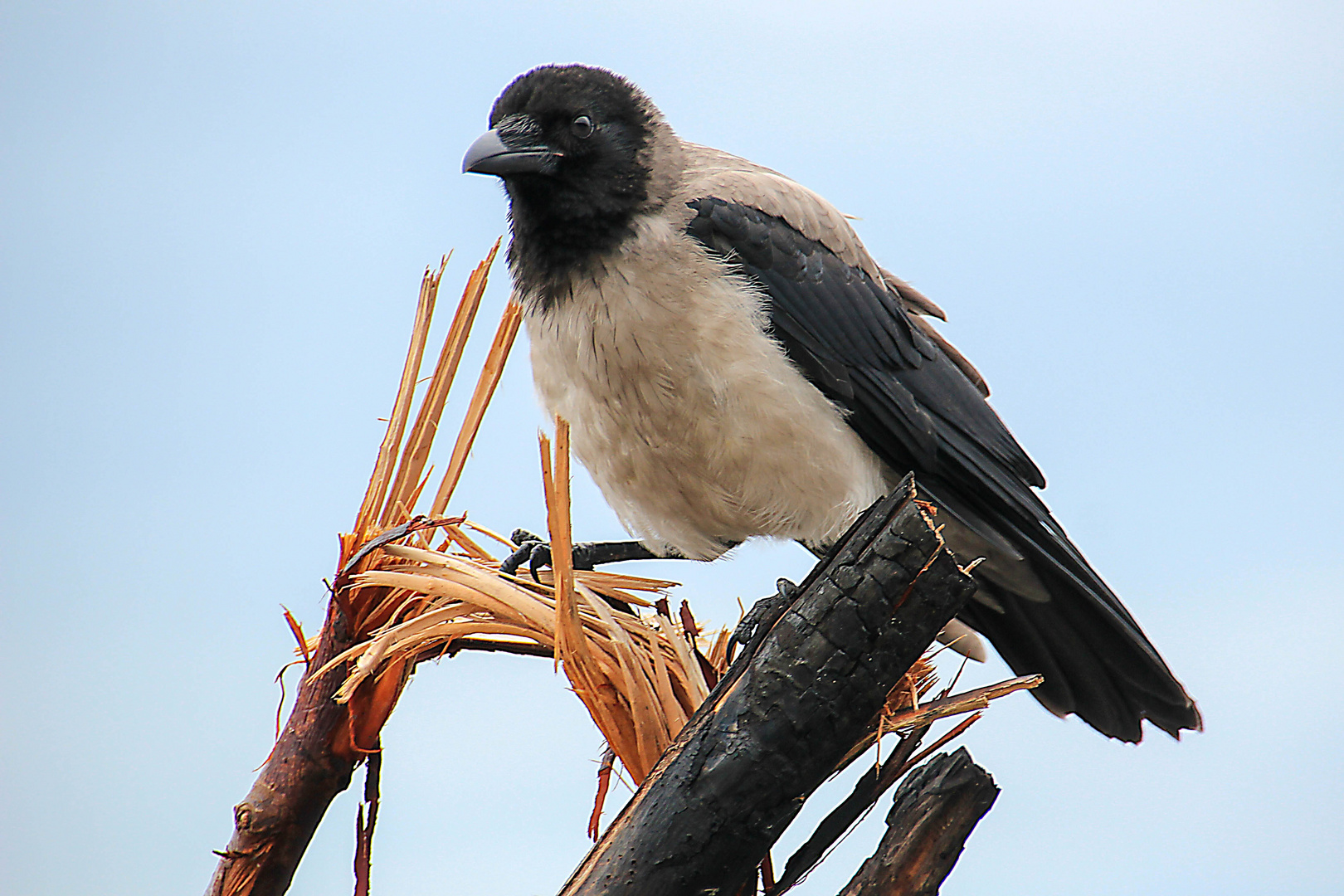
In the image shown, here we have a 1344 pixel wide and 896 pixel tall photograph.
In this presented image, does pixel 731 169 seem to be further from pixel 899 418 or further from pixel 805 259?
pixel 899 418

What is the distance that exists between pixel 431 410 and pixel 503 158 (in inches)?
19.4

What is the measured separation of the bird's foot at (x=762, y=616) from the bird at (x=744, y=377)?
34 centimetres

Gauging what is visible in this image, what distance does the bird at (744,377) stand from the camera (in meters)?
1.89

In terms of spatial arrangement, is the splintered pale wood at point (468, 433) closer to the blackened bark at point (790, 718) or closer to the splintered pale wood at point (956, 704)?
the blackened bark at point (790, 718)

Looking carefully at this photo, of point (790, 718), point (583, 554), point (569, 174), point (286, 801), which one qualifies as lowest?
point (790, 718)

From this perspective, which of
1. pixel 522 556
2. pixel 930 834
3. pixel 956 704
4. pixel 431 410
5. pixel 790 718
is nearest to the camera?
pixel 790 718

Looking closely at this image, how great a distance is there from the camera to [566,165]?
2.01 meters

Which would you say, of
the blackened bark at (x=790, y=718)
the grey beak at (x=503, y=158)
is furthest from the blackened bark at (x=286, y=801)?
the grey beak at (x=503, y=158)

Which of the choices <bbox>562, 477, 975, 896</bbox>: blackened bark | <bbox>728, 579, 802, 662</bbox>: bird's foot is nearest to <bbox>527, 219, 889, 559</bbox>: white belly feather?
<bbox>728, 579, 802, 662</bbox>: bird's foot

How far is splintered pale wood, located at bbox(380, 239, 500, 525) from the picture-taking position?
1.77 metres

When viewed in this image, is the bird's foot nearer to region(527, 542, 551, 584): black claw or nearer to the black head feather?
region(527, 542, 551, 584): black claw

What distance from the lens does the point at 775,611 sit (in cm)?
144

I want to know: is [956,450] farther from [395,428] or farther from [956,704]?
[395,428]

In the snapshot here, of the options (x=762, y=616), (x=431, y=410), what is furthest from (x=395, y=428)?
(x=762, y=616)
